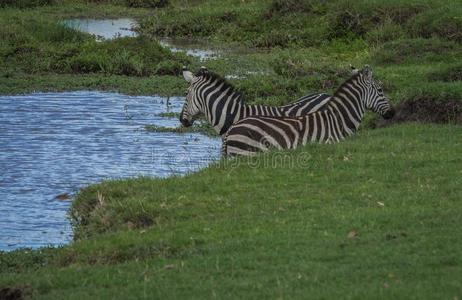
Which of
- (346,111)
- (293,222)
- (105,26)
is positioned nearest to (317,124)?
(346,111)

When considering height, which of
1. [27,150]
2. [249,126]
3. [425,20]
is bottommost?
[27,150]

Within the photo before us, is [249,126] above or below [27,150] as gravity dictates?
above

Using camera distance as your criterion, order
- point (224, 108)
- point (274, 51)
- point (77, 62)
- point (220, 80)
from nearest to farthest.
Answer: point (224, 108) → point (220, 80) → point (77, 62) → point (274, 51)

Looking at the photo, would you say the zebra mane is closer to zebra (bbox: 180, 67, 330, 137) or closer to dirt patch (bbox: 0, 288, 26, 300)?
zebra (bbox: 180, 67, 330, 137)

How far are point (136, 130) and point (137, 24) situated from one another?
15.1m

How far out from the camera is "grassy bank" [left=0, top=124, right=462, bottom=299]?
331 inches

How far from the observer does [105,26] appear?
112 feet

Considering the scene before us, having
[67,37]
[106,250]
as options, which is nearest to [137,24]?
[67,37]

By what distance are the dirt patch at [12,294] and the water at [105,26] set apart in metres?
21.5

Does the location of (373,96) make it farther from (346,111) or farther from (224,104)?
(224,104)

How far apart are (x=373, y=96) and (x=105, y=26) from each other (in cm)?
1941

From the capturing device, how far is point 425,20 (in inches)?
1013

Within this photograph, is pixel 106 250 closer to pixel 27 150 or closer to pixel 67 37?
pixel 27 150

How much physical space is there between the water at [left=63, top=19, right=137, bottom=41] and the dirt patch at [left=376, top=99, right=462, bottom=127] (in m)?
14.7
